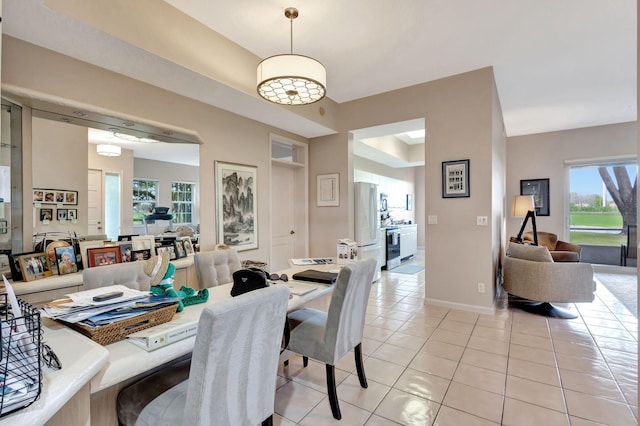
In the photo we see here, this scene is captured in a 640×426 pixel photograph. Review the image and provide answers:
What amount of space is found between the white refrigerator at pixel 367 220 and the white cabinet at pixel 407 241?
177 centimetres

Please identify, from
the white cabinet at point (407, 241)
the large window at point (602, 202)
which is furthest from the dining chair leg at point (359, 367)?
the large window at point (602, 202)

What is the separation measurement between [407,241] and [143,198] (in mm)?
5987

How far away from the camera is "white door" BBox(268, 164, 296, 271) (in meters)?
4.57

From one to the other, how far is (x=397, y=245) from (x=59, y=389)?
6361mm

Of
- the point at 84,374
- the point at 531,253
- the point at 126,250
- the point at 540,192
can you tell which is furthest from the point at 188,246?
the point at 540,192

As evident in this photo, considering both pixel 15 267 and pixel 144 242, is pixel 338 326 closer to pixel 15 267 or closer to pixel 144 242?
pixel 144 242

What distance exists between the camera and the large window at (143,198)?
280 cm

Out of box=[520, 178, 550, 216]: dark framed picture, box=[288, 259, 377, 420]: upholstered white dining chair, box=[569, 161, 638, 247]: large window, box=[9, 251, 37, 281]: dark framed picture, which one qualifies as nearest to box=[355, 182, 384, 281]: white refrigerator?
box=[288, 259, 377, 420]: upholstered white dining chair

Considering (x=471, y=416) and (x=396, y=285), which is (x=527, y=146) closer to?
(x=396, y=285)

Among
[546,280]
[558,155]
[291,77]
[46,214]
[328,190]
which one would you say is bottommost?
[546,280]

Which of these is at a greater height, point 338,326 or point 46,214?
point 46,214

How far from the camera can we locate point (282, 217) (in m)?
4.78

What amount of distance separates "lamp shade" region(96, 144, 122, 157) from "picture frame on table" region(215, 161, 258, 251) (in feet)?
3.33

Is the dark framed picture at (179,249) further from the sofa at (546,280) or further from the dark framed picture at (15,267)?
the sofa at (546,280)
